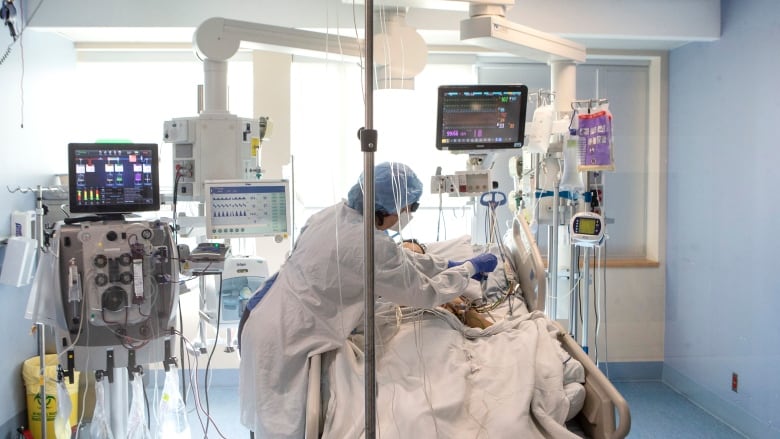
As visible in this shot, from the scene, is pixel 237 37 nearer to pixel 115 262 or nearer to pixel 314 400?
pixel 115 262

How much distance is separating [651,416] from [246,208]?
2.63m

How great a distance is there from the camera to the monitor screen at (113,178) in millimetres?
2666

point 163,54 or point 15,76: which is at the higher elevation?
point 163,54

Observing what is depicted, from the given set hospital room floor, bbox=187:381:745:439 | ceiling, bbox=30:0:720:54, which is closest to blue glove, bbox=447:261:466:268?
ceiling, bbox=30:0:720:54

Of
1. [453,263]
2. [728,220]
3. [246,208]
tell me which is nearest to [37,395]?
[246,208]

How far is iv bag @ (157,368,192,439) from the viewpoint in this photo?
294cm

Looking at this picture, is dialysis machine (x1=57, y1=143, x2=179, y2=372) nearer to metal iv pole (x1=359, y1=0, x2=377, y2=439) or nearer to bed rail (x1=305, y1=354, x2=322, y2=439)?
bed rail (x1=305, y1=354, x2=322, y2=439)

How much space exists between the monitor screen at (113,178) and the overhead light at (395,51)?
1015 mm

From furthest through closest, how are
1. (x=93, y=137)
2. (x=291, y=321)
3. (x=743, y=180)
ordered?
(x=93, y=137) < (x=743, y=180) < (x=291, y=321)

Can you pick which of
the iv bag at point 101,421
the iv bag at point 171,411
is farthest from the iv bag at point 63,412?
the iv bag at point 171,411

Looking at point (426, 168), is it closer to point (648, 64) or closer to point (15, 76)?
point (648, 64)

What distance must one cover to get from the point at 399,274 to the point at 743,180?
2.32m

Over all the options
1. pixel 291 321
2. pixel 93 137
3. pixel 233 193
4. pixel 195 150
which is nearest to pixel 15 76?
pixel 93 137

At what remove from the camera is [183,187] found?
9.75 ft
